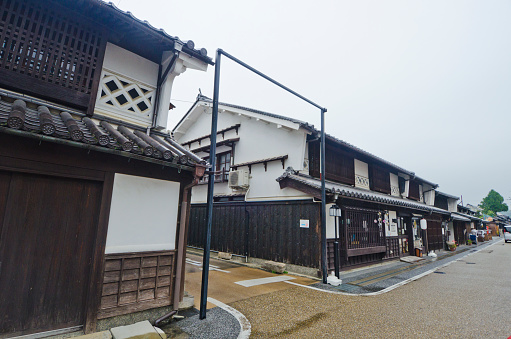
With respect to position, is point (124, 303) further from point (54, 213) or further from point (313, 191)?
point (313, 191)

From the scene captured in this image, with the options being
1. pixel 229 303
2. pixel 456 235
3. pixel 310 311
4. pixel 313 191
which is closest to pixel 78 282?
pixel 229 303

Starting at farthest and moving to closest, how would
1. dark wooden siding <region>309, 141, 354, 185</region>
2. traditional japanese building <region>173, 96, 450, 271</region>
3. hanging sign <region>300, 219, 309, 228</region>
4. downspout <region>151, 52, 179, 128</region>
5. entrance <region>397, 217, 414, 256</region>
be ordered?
entrance <region>397, 217, 414, 256</region> → dark wooden siding <region>309, 141, 354, 185</region> → traditional japanese building <region>173, 96, 450, 271</region> → hanging sign <region>300, 219, 309, 228</region> → downspout <region>151, 52, 179, 128</region>

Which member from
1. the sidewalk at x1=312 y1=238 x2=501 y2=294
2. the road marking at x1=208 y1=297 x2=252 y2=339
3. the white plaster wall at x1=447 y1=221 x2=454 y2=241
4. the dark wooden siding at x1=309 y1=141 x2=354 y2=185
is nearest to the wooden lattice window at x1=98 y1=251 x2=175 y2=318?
the road marking at x1=208 y1=297 x2=252 y2=339

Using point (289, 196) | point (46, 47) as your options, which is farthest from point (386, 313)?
point (46, 47)

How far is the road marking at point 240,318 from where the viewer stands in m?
4.58

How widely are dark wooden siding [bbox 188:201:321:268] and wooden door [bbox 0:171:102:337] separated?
7677 millimetres

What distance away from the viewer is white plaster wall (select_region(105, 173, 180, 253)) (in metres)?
4.62

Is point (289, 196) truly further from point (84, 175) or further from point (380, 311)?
point (84, 175)

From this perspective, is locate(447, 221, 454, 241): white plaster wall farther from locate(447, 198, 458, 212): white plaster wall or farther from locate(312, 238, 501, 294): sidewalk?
locate(312, 238, 501, 294): sidewalk

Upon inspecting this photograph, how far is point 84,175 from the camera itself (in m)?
4.33

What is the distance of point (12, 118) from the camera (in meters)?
3.09

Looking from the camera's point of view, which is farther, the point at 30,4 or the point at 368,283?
the point at 368,283

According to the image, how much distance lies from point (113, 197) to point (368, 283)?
28.9 ft

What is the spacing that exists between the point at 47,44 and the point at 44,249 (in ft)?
12.6
